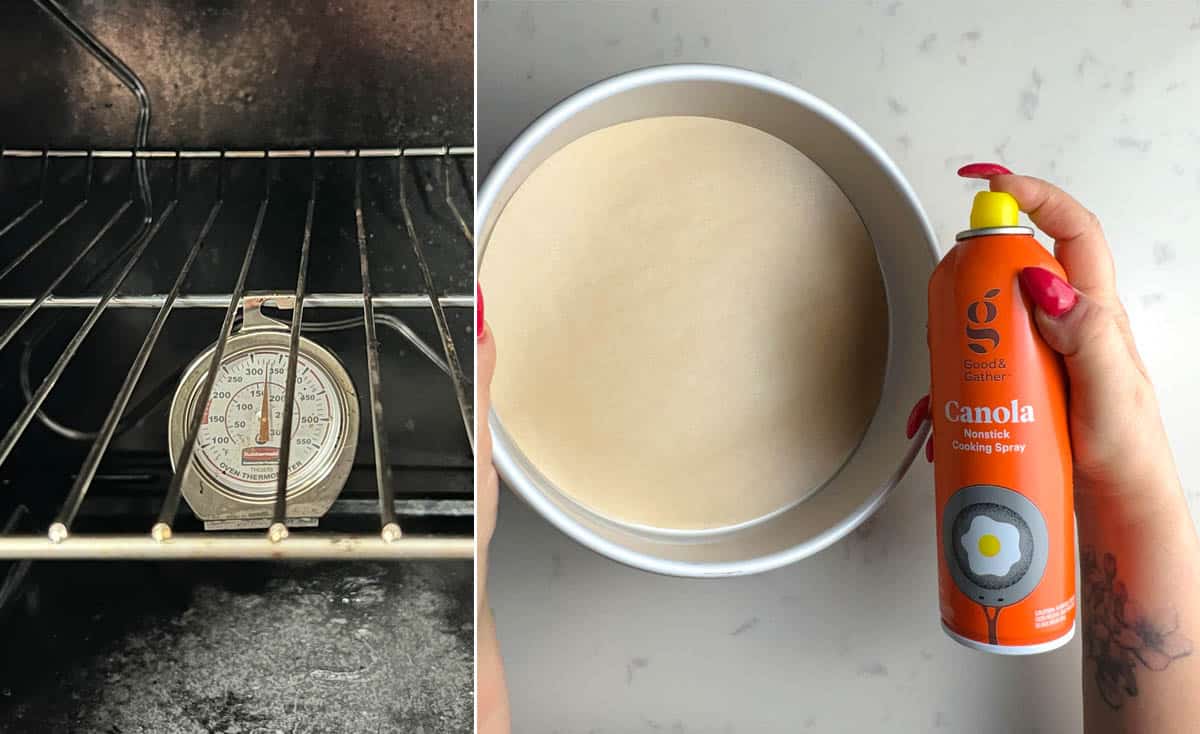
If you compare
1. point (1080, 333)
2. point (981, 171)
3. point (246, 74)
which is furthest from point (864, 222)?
point (246, 74)

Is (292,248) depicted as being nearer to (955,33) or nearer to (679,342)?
(679,342)

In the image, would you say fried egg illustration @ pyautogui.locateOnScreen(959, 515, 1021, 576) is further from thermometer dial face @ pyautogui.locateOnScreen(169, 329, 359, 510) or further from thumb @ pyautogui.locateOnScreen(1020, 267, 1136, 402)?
thermometer dial face @ pyautogui.locateOnScreen(169, 329, 359, 510)

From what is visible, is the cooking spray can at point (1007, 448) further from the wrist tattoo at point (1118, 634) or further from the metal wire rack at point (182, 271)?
the metal wire rack at point (182, 271)

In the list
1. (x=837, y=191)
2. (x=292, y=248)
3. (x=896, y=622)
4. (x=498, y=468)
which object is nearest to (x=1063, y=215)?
(x=837, y=191)

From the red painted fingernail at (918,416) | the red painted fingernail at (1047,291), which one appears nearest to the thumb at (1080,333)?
the red painted fingernail at (1047,291)

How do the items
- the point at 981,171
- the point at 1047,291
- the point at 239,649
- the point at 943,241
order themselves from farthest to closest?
the point at 943,241
the point at 981,171
the point at 1047,291
the point at 239,649

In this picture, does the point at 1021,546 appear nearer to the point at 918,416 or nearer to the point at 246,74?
the point at 918,416

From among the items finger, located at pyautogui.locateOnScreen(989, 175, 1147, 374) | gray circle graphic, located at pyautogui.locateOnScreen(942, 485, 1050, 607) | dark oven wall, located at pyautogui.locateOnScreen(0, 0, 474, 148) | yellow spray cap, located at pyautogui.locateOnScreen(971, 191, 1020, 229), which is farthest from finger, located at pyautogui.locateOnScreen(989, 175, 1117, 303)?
dark oven wall, located at pyautogui.locateOnScreen(0, 0, 474, 148)
